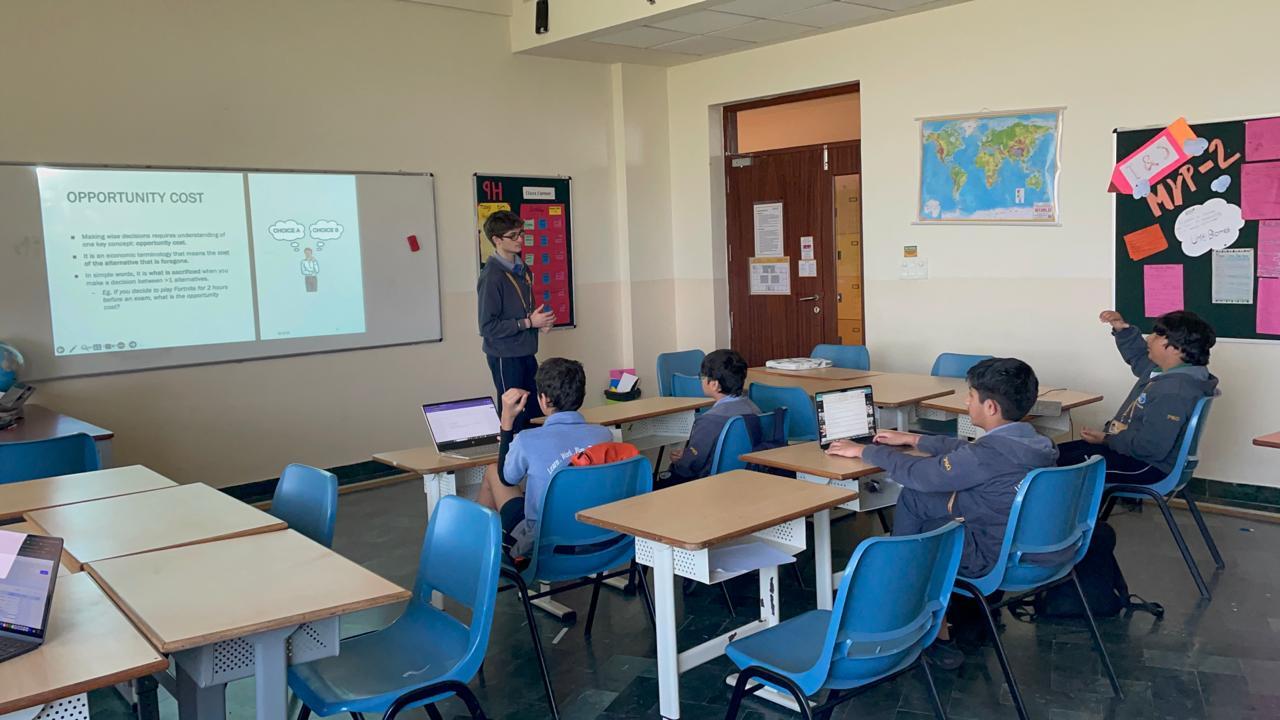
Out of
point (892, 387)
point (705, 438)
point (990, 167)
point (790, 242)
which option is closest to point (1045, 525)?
point (705, 438)

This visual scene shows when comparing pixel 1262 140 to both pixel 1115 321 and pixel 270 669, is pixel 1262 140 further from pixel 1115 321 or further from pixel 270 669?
pixel 270 669

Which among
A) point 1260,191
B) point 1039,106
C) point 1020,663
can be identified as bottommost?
point 1020,663

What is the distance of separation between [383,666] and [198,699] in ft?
1.63

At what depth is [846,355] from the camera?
19.8 ft

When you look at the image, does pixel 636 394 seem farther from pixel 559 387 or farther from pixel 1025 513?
pixel 1025 513

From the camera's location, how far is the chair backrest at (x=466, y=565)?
7.89 feet

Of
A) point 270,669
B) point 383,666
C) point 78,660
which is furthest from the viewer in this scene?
point 383,666

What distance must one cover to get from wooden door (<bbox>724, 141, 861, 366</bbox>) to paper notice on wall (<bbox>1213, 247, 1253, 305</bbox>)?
2.32 meters

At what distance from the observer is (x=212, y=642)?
6.35ft

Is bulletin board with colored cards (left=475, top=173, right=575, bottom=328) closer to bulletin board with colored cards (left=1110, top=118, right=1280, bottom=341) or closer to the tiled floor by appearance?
the tiled floor

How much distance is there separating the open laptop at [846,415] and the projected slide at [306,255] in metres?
3.78

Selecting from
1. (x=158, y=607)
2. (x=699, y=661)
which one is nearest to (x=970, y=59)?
(x=699, y=661)

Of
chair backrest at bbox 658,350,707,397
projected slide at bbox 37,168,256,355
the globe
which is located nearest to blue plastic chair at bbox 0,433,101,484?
the globe

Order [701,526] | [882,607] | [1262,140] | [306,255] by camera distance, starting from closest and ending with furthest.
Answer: [882,607] < [701,526] < [1262,140] < [306,255]
